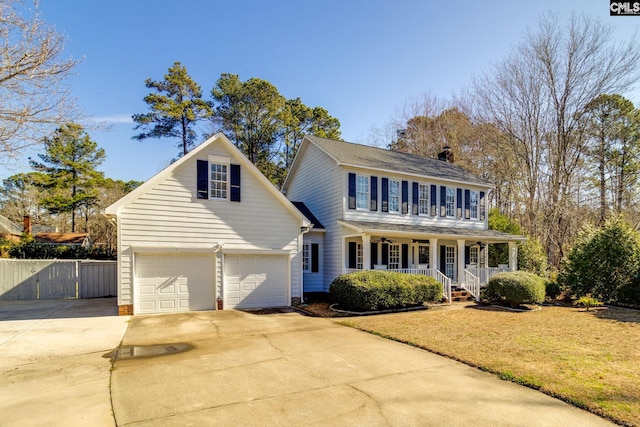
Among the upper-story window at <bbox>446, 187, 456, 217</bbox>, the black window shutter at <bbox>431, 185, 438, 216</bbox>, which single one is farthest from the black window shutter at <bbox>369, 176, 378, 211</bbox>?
the upper-story window at <bbox>446, 187, 456, 217</bbox>

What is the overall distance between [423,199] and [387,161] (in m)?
2.74

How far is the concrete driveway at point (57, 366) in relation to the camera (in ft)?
14.0

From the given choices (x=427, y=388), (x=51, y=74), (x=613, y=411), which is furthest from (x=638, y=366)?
(x=51, y=74)

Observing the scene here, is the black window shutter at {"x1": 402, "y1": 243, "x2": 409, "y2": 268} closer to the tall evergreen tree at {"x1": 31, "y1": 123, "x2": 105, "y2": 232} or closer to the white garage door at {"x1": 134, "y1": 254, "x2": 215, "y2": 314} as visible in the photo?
the white garage door at {"x1": 134, "y1": 254, "x2": 215, "y2": 314}

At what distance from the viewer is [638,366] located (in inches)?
248

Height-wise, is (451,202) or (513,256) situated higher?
(451,202)

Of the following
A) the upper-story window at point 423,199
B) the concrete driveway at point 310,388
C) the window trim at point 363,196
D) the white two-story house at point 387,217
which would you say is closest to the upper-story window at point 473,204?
the white two-story house at point 387,217

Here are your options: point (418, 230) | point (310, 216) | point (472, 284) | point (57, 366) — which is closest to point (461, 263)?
point (472, 284)

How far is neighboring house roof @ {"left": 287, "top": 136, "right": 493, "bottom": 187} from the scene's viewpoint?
16.1 meters

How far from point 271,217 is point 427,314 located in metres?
6.65

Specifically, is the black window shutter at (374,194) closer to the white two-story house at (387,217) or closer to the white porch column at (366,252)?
the white two-story house at (387,217)

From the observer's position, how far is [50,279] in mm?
15227

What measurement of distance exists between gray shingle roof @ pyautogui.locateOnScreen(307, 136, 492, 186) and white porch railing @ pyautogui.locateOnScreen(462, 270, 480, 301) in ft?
17.0
